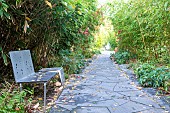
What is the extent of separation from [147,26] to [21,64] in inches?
101

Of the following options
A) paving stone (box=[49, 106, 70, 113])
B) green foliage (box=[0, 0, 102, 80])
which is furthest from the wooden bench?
paving stone (box=[49, 106, 70, 113])

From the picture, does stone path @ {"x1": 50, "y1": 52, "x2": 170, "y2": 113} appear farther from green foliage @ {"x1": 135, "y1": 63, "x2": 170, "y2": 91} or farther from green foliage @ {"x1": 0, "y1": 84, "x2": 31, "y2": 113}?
green foliage @ {"x1": 0, "y1": 84, "x2": 31, "y2": 113}

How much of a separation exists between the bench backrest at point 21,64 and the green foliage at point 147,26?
211cm

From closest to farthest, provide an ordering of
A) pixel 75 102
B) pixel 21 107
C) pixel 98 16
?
pixel 21 107 → pixel 75 102 → pixel 98 16

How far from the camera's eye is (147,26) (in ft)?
12.6

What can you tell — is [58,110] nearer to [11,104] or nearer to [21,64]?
[11,104]

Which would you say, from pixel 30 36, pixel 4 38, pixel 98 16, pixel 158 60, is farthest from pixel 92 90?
pixel 98 16

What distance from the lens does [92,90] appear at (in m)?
3.20

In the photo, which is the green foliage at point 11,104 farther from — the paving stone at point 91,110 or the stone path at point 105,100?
the paving stone at point 91,110

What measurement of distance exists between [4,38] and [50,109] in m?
1.31

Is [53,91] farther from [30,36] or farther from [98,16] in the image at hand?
[98,16]

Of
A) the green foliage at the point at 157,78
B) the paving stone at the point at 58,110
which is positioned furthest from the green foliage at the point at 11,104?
the green foliage at the point at 157,78

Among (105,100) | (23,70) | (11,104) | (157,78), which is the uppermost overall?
(23,70)

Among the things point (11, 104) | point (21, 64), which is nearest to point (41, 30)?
point (21, 64)
